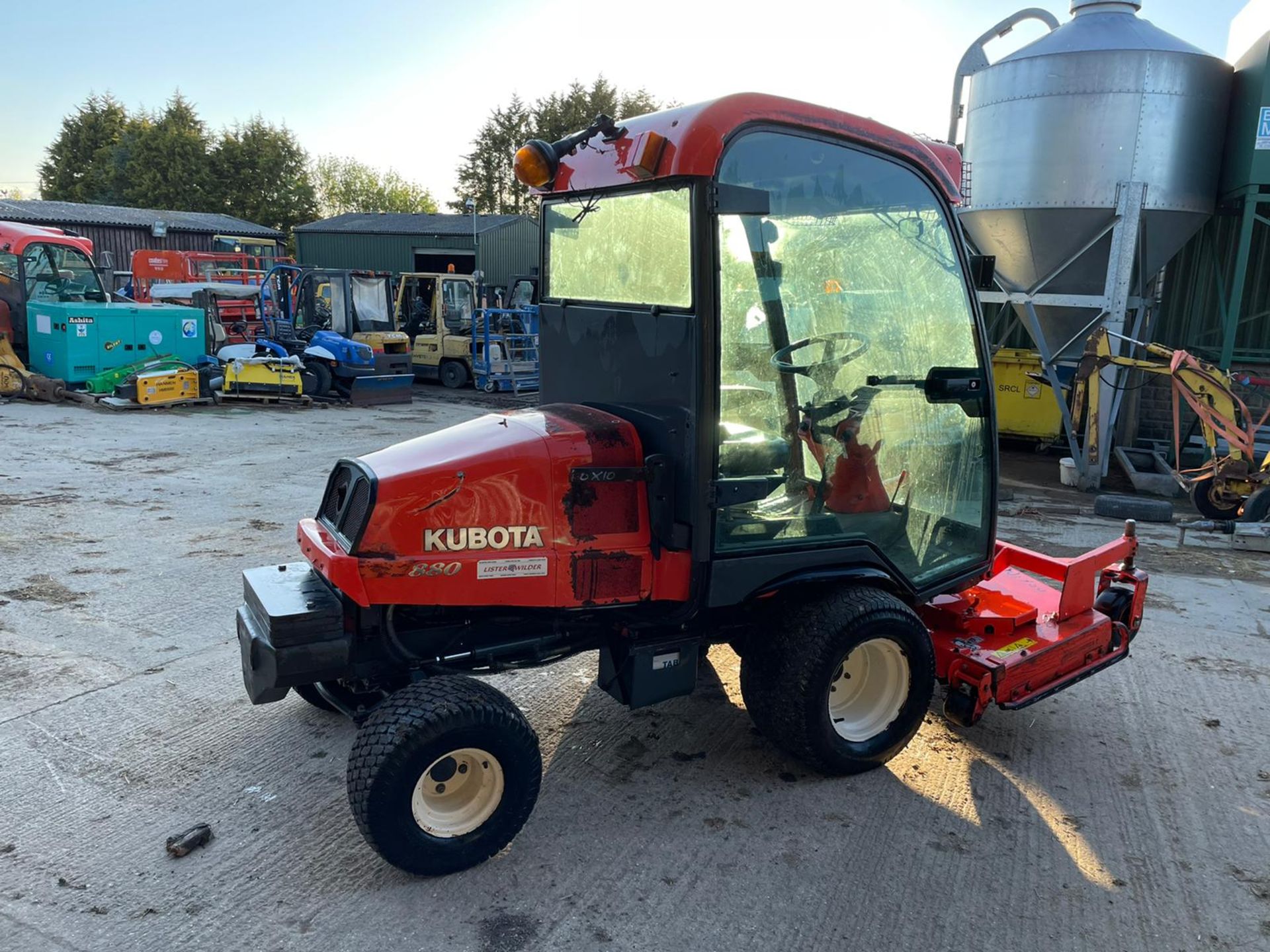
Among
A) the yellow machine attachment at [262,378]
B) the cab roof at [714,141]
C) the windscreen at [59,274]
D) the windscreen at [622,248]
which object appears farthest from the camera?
the windscreen at [59,274]

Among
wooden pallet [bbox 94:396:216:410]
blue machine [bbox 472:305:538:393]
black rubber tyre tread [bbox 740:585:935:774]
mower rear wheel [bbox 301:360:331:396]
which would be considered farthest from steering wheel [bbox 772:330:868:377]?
blue machine [bbox 472:305:538:393]

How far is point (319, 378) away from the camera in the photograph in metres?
14.4

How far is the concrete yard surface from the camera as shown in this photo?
8.86ft

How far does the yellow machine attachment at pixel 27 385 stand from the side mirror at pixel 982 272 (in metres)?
12.8

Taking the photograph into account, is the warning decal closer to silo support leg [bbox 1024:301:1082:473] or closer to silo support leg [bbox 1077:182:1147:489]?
silo support leg [bbox 1077:182:1147:489]

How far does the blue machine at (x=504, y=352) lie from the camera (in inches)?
623

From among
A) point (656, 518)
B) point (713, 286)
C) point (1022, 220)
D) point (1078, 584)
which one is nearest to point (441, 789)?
point (656, 518)

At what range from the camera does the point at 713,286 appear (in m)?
2.90

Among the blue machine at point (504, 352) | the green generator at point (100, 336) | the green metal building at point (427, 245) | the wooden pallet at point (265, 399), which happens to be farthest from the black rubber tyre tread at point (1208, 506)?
the green metal building at point (427, 245)

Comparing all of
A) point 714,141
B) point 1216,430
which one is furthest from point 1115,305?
Answer: point 714,141

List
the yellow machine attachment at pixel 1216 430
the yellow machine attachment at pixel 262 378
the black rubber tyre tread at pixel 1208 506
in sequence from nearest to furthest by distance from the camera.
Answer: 1. the yellow machine attachment at pixel 1216 430
2. the black rubber tyre tread at pixel 1208 506
3. the yellow machine attachment at pixel 262 378

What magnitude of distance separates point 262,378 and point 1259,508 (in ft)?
39.6

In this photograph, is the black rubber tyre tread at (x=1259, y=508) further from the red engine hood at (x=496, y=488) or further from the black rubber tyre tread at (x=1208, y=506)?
the red engine hood at (x=496, y=488)

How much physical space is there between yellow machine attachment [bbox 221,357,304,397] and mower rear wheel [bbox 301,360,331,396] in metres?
0.71
